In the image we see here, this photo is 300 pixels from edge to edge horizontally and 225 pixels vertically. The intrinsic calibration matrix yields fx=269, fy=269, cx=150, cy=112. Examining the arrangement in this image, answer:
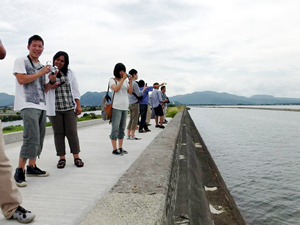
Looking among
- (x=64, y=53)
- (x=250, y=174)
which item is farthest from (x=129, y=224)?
(x=250, y=174)

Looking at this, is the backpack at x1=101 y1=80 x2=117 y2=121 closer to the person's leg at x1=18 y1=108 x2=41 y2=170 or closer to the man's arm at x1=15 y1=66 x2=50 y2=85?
the person's leg at x1=18 y1=108 x2=41 y2=170

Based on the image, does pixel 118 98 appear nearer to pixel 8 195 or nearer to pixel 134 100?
pixel 134 100

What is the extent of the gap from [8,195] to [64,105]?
2046 millimetres

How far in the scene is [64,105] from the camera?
4.05 meters

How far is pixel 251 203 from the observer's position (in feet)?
18.7

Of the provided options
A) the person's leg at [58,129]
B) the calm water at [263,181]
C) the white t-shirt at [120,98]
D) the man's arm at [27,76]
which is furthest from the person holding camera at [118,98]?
the calm water at [263,181]

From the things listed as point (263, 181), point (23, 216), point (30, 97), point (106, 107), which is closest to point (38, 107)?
point (30, 97)

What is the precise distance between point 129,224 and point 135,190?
0.64 metres

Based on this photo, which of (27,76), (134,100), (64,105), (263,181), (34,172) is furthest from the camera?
(263,181)

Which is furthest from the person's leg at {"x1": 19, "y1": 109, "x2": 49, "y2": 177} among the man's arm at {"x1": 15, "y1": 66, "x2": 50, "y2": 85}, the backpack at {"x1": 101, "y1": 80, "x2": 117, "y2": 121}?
the backpack at {"x1": 101, "y1": 80, "x2": 117, "y2": 121}

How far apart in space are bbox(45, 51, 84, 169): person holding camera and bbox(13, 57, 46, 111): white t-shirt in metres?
0.53

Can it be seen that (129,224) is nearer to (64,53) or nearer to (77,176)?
(77,176)

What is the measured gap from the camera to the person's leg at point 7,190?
211 centimetres

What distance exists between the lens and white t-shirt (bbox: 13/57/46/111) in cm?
315
